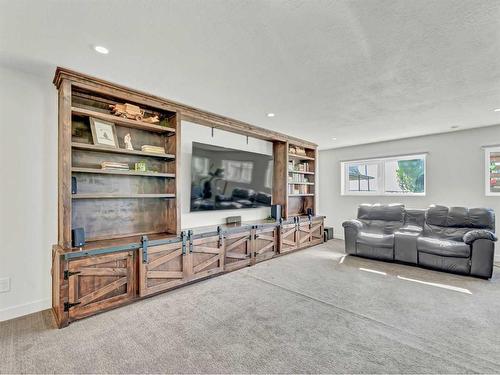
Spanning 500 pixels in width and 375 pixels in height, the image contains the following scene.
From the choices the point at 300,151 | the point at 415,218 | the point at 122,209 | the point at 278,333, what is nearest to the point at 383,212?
the point at 415,218

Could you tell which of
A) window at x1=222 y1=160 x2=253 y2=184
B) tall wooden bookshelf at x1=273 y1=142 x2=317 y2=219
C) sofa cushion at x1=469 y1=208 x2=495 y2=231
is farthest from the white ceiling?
tall wooden bookshelf at x1=273 y1=142 x2=317 y2=219

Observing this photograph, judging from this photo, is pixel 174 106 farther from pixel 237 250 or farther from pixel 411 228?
pixel 411 228

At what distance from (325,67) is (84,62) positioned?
225 centimetres

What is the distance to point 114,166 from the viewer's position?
9.55 ft

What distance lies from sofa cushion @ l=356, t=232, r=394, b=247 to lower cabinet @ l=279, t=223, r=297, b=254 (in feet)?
3.96

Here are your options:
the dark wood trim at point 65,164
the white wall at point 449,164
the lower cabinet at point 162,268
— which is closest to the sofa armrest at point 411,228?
the white wall at point 449,164

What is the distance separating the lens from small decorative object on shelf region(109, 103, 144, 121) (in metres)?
2.93

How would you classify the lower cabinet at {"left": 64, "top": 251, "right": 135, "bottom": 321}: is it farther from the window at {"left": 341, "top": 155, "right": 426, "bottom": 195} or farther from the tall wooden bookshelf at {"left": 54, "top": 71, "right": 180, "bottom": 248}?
the window at {"left": 341, "top": 155, "right": 426, "bottom": 195}

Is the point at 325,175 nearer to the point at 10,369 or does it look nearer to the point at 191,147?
the point at 191,147

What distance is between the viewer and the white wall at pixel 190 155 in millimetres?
3838

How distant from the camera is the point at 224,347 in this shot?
6.51 ft

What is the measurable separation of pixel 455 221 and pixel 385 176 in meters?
1.93

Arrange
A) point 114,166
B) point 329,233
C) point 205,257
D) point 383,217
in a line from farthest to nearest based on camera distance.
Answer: point 329,233, point 383,217, point 205,257, point 114,166

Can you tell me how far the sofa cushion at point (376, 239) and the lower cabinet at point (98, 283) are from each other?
12.8 feet
